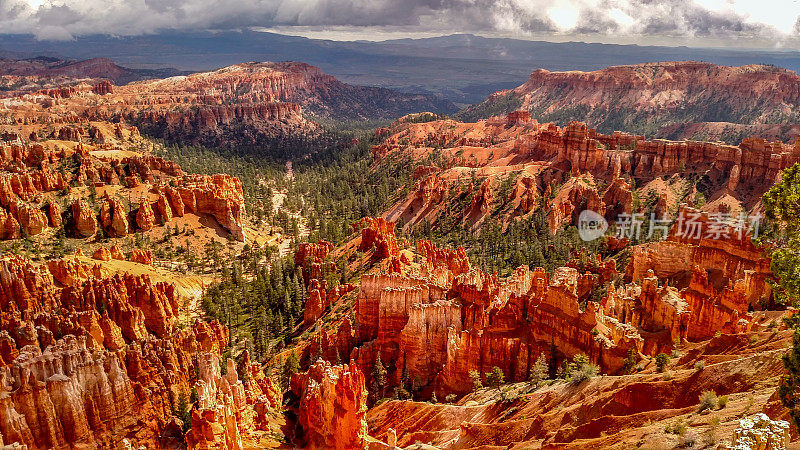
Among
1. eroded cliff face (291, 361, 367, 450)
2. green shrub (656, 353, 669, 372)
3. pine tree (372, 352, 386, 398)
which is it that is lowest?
pine tree (372, 352, 386, 398)

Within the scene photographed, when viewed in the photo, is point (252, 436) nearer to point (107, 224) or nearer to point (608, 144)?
point (107, 224)

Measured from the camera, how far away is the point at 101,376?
26688 millimetres

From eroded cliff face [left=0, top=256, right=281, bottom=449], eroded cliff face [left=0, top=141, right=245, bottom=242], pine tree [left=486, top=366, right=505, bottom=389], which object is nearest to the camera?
eroded cliff face [left=0, top=256, right=281, bottom=449]

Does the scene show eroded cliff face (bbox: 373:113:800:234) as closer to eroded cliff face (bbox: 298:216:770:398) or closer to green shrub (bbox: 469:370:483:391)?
eroded cliff face (bbox: 298:216:770:398)

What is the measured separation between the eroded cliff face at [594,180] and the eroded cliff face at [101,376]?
212ft

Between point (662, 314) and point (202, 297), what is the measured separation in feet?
153

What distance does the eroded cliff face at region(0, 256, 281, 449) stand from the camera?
24391 millimetres

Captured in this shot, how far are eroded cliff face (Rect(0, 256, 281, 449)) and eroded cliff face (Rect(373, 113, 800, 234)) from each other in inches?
2542

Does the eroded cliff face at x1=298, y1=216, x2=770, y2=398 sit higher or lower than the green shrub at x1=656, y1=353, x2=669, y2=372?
lower

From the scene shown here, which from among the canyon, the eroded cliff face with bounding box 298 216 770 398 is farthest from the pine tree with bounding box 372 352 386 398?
the eroded cliff face with bounding box 298 216 770 398

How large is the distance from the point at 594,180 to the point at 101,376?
91326 millimetres

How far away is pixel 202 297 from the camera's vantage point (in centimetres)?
6128

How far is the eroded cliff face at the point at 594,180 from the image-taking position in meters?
84.5

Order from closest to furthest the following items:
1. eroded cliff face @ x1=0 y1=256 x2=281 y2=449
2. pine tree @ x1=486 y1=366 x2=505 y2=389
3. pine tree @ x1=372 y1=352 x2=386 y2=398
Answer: eroded cliff face @ x1=0 y1=256 x2=281 y2=449 < pine tree @ x1=486 y1=366 x2=505 y2=389 < pine tree @ x1=372 y1=352 x2=386 y2=398
